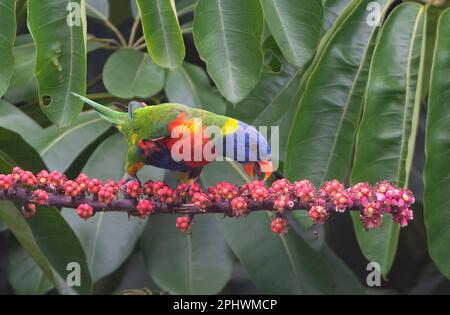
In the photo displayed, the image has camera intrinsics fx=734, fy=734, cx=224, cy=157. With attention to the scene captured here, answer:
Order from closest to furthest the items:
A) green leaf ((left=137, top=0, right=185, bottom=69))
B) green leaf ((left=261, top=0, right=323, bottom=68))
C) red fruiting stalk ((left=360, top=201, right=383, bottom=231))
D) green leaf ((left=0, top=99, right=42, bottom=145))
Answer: red fruiting stalk ((left=360, top=201, right=383, bottom=231)) < green leaf ((left=137, top=0, right=185, bottom=69)) < green leaf ((left=261, top=0, right=323, bottom=68)) < green leaf ((left=0, top=99, right=42, bottom=145))

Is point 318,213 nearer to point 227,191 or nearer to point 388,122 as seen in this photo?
point 227,191

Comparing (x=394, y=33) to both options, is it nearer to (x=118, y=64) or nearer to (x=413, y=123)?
(x=413, y=123)

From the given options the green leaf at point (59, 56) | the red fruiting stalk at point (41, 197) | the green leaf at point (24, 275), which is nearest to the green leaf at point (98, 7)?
the green leaf at point (24, 275)

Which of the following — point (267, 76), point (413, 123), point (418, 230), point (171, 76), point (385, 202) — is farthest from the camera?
point (418, 230)

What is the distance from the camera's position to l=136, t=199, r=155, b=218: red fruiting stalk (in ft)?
3.31

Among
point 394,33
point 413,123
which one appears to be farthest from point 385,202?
point 394,33

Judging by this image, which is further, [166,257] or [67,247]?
[166,257]

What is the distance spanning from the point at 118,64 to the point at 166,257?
51 cm

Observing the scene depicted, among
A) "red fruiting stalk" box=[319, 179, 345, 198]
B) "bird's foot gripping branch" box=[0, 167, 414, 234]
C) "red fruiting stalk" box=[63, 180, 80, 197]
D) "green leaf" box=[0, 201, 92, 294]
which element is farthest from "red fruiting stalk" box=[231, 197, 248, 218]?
"green leaf" box=[0, 201, 92, 294]

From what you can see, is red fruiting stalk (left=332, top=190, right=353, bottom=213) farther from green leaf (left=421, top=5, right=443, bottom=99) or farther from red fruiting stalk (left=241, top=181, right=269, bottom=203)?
green leaf (left=421, top=5, right=443, bottom=99)

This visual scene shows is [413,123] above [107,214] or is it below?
above

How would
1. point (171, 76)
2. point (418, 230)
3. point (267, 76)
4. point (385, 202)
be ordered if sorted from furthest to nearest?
point (418, 230) < point (171, 76) < point (267, 76) < point (385, 202)

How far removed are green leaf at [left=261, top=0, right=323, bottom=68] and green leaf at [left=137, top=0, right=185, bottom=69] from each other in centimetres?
23

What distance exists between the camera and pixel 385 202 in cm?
97
